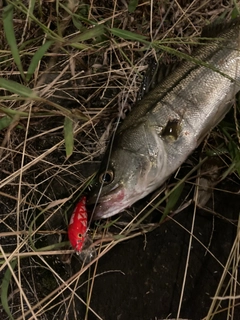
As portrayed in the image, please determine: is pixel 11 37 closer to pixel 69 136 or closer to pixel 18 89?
pixel 18 89

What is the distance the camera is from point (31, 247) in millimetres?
2191

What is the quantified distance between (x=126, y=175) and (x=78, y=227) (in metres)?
0.40

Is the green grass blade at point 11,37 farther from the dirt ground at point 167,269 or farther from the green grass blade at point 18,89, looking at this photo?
the dirt ground at point 167,269

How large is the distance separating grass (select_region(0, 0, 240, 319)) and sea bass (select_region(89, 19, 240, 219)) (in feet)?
0.59

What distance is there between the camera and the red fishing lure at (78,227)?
2193 millimetres

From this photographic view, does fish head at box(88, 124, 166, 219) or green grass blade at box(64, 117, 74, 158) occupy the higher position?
green grass blade at box(64, 117, 74, 158)

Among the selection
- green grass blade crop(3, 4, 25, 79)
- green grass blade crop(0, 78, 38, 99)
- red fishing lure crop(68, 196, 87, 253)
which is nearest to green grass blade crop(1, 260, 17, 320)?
red fishing lure crop(68, 196, 87, 253)

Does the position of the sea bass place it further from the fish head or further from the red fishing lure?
the red fishing lure

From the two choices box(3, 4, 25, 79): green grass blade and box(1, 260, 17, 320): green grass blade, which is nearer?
box(3, 4, 25, 79): green grass blade

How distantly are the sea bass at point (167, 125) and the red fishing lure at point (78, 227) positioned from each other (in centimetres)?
13

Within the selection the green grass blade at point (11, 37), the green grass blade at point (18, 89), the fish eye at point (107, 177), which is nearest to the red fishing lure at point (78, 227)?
the fish eye at point (107, 177)

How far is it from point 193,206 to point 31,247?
2.85 ft

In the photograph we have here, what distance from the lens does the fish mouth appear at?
2037mm

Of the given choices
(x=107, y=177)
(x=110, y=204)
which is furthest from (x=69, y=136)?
(x=110, y=204)
